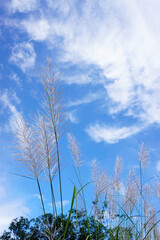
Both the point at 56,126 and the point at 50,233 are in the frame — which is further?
the point at 56,126

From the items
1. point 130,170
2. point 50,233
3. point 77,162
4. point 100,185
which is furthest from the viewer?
point 130,170

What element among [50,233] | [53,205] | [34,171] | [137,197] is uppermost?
[137,197]

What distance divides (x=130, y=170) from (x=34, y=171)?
6.69ft

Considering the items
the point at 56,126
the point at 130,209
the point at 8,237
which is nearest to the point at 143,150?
the point at 130,209

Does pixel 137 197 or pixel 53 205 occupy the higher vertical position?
pixel 137 197

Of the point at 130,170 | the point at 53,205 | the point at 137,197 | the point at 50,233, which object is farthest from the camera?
the point at 130,170

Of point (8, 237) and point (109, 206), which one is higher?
point (8, 237)

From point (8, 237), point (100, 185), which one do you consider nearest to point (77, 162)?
point (100, 185)

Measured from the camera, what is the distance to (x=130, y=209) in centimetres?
298

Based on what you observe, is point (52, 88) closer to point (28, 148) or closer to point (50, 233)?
point (28, 148)

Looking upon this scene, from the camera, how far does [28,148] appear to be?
1804mm

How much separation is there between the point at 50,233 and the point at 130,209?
1.79m

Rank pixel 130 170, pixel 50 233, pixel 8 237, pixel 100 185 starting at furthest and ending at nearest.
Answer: pixel 8 237, pixel 130 170, pixel 100 185, pixel 50 233

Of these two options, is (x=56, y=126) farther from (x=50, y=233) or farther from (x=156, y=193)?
(x=156, y=193)
